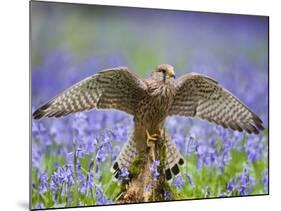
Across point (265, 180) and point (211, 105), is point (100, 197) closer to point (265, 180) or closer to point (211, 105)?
point (211, 105)

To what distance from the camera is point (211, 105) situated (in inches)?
181

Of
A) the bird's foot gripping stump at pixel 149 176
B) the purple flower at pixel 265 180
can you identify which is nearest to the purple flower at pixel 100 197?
the bird's foot gripping stump at pixel 149 176

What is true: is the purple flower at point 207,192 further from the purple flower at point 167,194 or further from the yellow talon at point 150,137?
the yellow talon at point 150,137

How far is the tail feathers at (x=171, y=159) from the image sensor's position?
444 centimetres

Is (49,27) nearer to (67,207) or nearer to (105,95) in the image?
(105,95)

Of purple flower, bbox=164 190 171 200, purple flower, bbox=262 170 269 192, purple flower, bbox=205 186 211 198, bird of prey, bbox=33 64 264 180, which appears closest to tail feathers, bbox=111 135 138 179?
bird of prey, bbox=33 64 264 180

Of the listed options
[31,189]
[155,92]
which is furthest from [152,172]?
[31,189]

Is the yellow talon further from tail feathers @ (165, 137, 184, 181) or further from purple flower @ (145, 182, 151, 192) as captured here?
purple flower @ (145, 182, 151, 192)

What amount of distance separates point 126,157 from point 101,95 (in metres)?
0.43

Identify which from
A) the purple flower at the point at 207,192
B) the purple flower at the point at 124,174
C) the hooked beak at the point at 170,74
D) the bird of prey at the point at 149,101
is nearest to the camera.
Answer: the bird of prey at the point at 149,101

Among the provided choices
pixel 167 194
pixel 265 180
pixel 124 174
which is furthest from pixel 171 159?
pixel 265 180

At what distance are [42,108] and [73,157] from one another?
36 cm

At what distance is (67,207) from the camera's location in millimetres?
4188

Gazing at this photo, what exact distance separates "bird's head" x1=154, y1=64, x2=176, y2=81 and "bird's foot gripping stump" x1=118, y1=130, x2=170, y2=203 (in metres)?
0.40
